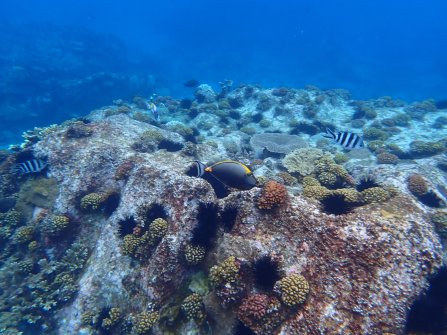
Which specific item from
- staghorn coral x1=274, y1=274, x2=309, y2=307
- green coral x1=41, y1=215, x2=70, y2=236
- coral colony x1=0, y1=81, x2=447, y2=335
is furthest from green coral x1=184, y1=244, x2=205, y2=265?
green coral x1=41, y1=215, x2=70, y2=236

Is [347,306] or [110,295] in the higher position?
[347,306]

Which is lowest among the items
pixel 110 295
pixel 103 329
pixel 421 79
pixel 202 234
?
pixel 103 329

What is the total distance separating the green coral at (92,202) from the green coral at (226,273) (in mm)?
5376

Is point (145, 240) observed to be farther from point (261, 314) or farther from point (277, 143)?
point (277, 143)

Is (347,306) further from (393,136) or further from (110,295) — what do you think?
(393,136)

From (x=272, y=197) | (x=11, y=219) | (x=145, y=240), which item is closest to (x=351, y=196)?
(x=272, y=197)

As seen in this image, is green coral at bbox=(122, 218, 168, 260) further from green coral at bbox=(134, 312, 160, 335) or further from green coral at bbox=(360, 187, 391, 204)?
green coral at bbox=(360, 187, 391, 204)

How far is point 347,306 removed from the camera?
4727 mm

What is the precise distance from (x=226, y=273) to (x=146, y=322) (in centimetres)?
251

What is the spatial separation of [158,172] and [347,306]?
6.08 metres

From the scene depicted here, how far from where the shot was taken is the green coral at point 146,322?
605 cm

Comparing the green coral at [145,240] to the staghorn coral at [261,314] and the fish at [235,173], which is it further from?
the staghorn coral at [261,314]

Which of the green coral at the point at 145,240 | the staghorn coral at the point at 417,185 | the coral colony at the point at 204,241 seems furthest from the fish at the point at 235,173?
the staghorn coral at the point at 417,185

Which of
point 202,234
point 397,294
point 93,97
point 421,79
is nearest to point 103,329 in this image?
point 202,234
